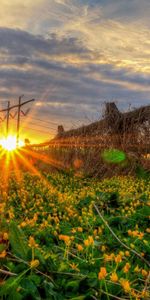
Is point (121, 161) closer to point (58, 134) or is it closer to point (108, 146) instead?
point (108, 146)

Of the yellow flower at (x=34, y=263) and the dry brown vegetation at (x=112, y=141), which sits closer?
the yellow flower at (x=34, y=263)

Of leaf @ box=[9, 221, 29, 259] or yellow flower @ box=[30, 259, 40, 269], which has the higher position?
leaf @ box=[9, 221, 29, 259]

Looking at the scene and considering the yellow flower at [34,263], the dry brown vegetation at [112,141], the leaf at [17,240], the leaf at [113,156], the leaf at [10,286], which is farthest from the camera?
the leaf at [113,156]

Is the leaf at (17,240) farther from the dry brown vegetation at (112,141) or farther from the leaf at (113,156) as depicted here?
the leaf at (113,156)

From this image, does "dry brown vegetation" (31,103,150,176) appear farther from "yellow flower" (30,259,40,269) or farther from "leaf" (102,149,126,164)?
"yellow flower" (30,259,40,269)

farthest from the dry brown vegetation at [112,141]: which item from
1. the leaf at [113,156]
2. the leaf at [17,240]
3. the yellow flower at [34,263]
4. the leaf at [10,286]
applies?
the leaf at [10,286]

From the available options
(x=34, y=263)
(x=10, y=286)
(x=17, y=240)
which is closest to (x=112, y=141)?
(x=17, y=240)

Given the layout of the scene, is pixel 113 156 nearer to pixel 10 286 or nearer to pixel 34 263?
pixel 34 263

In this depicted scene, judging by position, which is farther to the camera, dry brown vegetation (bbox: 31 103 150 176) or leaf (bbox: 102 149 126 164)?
leaf (bbox: 102 149 126 164)

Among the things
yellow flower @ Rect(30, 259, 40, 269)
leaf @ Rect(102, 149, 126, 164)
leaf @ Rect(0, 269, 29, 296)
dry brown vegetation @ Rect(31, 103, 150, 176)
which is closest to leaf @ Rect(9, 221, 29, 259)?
yellow flower @ Rect(30, 259, 40, 269)

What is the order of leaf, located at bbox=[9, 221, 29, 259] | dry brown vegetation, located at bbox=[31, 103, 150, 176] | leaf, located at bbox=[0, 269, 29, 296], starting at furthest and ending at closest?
dry brown vegetation, located at bbox=[31, 103, 150, 176] < leaf, located at bbox=[9, 221, 29, 259] < leaf, located at bbox=[0, 269, 29, 296]

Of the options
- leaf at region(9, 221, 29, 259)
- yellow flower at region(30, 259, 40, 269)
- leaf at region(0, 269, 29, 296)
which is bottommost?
leaf at region(0, 269, 29, 296)

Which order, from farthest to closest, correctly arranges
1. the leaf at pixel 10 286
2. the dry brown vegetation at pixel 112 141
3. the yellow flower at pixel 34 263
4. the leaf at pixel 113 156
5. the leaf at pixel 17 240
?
the leaf at pixel 113 156
the dry brown vegetation at pixel 112 141
the leaf at pixel 17 240
the yellow flower at pixel 34 263
the leaf at pixel 10 286

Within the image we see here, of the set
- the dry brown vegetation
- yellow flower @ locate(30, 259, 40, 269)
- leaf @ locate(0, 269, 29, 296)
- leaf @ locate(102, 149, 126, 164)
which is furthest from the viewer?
leaf @ locate(102, 149, 126, 164)
